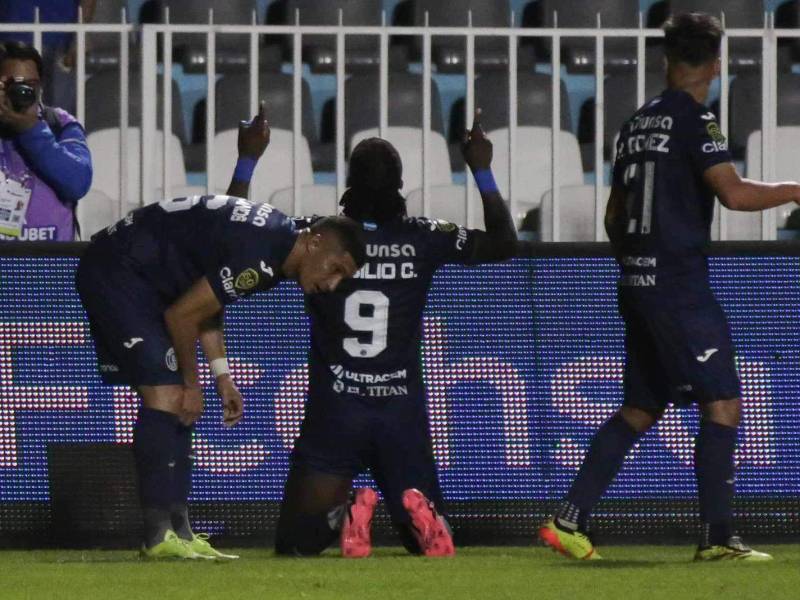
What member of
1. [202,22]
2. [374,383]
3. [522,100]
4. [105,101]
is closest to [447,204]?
[522,100]

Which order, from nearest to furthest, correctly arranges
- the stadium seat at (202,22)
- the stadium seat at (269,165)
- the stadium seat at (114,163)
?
1. the stadium seat at (114,163)
2. the stadium seat at (269,165)
3. the stadium seat at (202,22)

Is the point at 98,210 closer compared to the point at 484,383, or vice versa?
the point at 484,383

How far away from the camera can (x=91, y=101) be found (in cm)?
1020

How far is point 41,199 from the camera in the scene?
7.51 meters

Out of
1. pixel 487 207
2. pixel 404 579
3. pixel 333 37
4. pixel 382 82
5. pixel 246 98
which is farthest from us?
pixel 333 37

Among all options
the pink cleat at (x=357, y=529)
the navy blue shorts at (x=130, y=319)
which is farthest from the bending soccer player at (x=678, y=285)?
the navy blue shorts at (x=130, y=319)

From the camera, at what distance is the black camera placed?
7.18 metres

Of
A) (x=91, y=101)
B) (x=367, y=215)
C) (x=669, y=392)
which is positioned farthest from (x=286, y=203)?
(x=669, y=392)

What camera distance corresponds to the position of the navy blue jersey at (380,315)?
6.60 meters

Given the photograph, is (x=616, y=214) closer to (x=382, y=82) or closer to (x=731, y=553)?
(x=731, y=553)

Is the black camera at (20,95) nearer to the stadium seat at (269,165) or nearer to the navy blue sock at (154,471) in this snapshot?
the navy blue sock at (154,471)

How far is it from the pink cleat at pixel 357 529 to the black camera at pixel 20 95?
209 centimetres

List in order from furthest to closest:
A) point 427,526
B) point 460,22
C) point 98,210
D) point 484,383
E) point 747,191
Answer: point 460,22 < point 98,210 < point 484,383 < point 427,526 < point 747,191

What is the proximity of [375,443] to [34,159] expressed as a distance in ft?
6.11
